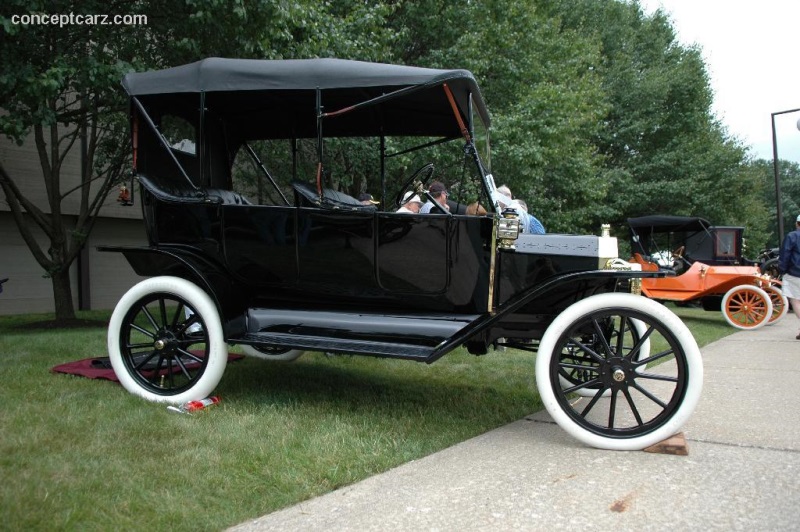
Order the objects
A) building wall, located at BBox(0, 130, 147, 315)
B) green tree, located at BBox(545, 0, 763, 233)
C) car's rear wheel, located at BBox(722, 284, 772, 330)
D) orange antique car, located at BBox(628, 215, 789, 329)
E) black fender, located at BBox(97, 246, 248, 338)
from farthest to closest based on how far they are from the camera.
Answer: green tree, located at BBox(545, 0, 763, 233) → building wall, located at BBox(0, 130, 147, 315) → orange antique car, located at BBox(628, 215, 789, 329) → car's rear wheel, located at BBox(722, 284, 772, 330) → black fender, located at BBox(97, 246, 248, 338)

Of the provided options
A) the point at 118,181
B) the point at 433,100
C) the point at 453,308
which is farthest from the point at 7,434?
the point at 118,181

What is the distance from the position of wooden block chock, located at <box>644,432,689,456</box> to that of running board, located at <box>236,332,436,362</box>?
1.28 m

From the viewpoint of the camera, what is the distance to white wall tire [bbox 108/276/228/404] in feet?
13.2

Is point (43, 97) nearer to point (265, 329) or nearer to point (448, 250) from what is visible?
point (265, 329)

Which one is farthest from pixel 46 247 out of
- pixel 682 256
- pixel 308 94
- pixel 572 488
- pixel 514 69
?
pixel 572 488

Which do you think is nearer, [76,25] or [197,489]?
[197,489]

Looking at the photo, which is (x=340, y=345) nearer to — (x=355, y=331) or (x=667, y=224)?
(x=355, y=331)

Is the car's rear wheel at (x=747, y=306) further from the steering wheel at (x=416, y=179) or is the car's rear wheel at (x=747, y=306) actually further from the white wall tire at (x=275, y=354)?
the white wall tire at (x=275, y=354)

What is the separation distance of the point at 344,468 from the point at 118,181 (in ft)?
29.0

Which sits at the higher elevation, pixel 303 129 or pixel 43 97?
pixel 43 97

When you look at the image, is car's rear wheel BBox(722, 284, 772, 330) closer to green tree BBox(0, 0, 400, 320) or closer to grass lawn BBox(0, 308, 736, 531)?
grass lawn BBox(0, 308, 736, 531)

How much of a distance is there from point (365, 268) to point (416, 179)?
102 centimetres

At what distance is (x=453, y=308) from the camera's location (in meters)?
3.88

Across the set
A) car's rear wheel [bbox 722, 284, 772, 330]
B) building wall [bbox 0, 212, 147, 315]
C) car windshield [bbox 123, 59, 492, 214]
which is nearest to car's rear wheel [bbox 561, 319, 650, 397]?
car windshield [bbox 123, 59, 492, 214]
